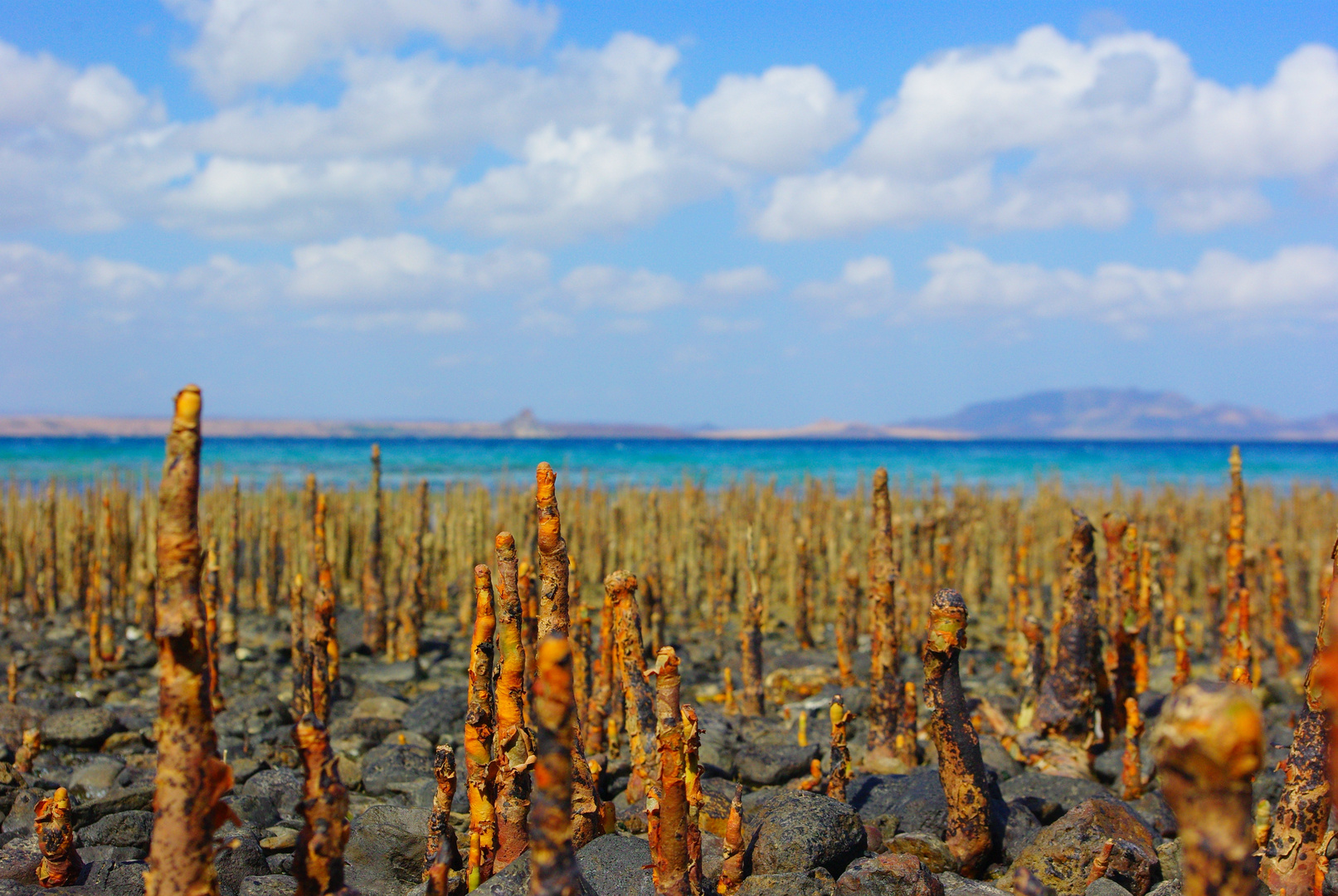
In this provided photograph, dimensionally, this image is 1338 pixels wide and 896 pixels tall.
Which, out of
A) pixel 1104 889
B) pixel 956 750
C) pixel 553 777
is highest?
pixel 553 777

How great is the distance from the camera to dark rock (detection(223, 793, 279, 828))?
5.08 m

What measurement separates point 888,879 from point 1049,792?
6.62ft

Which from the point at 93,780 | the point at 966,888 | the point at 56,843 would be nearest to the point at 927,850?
the point at 966,888

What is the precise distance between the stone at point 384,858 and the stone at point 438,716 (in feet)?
7.41

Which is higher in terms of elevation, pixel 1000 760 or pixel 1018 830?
pixel 1018 830

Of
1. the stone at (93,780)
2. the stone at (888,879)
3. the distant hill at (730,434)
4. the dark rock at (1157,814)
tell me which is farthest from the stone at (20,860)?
the distant hill at (730,434)

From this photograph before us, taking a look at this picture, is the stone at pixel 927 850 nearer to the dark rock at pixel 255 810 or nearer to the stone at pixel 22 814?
the dark rock at pixel 255 810

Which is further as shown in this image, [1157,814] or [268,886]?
[1157,814]

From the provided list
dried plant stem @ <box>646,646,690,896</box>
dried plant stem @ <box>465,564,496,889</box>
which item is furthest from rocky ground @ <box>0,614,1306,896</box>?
dried plant stem @ <box>646,646,690,896</box>

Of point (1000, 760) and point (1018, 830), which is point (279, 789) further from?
point (1000, 760)

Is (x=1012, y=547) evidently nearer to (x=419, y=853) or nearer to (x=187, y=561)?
(x=419, y=853)

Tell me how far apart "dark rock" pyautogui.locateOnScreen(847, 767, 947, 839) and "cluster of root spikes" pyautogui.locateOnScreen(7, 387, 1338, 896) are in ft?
0.50

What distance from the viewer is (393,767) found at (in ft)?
20.2

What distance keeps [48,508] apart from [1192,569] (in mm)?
16126
